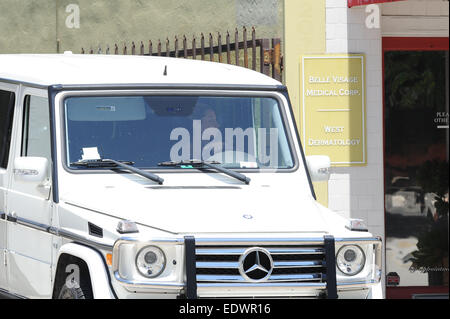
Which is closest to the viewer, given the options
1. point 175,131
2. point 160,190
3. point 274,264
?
point 274,264

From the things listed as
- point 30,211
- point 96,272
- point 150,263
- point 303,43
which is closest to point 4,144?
point 30,211

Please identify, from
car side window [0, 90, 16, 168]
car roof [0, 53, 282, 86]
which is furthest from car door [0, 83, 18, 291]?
car roof [0, 53, 282, 86]

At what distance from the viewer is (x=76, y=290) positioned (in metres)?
6.56

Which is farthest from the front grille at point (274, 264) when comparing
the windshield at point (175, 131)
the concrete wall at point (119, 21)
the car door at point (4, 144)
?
the concrete wall at point (119, 21)

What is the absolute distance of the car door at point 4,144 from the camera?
7844 millimetres

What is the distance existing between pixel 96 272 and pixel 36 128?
1.63 metres

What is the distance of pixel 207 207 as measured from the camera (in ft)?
21.7

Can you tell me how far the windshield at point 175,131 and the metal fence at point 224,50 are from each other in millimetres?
4273

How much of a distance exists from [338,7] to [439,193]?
94.9 inches

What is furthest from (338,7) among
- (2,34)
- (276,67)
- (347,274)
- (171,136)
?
(347,274)

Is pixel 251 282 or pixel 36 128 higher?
pixel 36 128

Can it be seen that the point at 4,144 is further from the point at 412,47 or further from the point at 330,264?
the point at 412,47

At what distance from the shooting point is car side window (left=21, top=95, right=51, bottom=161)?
7.46 m
